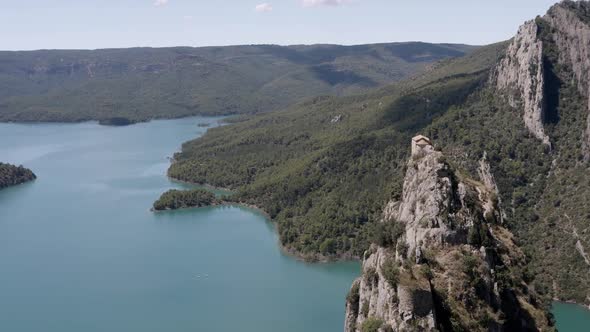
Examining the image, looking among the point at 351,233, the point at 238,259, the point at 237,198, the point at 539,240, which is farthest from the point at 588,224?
the point at 237,198

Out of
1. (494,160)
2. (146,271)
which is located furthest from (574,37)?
(146,271)

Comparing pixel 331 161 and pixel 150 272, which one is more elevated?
pixel 331 161

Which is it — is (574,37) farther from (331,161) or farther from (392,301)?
(392,301)

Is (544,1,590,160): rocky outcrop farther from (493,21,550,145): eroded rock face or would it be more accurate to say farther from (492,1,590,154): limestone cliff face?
(493,21,550,145): eroded rock face

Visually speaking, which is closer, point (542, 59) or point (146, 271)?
point (146, 271)

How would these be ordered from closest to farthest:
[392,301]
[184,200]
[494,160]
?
[392,301] → [494,160] → [184,200]

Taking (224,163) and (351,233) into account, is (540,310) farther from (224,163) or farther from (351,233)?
(224,163)

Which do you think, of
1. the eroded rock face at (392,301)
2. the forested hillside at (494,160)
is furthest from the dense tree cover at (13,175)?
the eroded rock face at (392,301)

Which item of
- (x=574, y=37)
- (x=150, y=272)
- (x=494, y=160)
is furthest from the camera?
(x=574, y=37)
